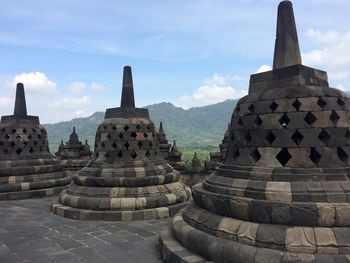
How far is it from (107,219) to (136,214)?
0.73 meters

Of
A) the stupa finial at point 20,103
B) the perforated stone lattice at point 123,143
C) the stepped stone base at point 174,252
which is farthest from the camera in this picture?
the stupa finial at point 20,103

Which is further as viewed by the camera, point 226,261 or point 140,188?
point 140,188

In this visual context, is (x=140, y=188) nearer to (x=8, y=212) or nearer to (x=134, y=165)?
(x=134, y=165)

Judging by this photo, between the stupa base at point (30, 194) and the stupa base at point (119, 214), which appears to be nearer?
the stupa base at point (119, 214)

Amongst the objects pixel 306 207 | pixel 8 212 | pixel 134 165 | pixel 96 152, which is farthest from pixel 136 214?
pixel 306 207

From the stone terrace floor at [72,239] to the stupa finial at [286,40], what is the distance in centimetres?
391

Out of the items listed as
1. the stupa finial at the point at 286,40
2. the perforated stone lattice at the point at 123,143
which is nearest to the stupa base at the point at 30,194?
the perforated stone lattice at the point at 123,143

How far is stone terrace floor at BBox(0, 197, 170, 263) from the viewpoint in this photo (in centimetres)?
600

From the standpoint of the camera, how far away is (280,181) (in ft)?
16.4

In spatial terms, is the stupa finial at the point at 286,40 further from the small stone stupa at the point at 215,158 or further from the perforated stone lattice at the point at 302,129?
the small stone stupa at the point at 215,158

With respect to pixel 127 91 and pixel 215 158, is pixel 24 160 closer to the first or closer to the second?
pixel 127 91

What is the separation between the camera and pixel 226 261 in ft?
15.4

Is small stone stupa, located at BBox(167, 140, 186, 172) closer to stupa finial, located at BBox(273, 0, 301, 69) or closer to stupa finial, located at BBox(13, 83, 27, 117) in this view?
stupa finial, located at BBox(13, 83, 27, 117)

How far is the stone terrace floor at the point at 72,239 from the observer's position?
600 centimetres
